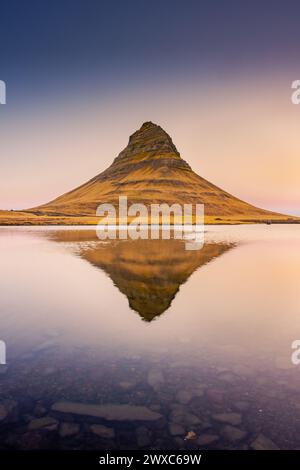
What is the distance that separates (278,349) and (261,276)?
12.3m

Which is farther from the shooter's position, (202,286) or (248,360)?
(202,286)

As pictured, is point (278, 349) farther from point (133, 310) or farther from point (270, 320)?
point (133, 310)

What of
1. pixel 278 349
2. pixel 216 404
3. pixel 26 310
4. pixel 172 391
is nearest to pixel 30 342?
pixel 26 310

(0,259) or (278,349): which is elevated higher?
(0,259)

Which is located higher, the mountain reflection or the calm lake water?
the mountain reflection

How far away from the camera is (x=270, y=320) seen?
41.9 ft

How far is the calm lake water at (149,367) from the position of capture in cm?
605

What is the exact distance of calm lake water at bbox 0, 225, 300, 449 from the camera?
605 cm

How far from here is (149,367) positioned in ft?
28.2
